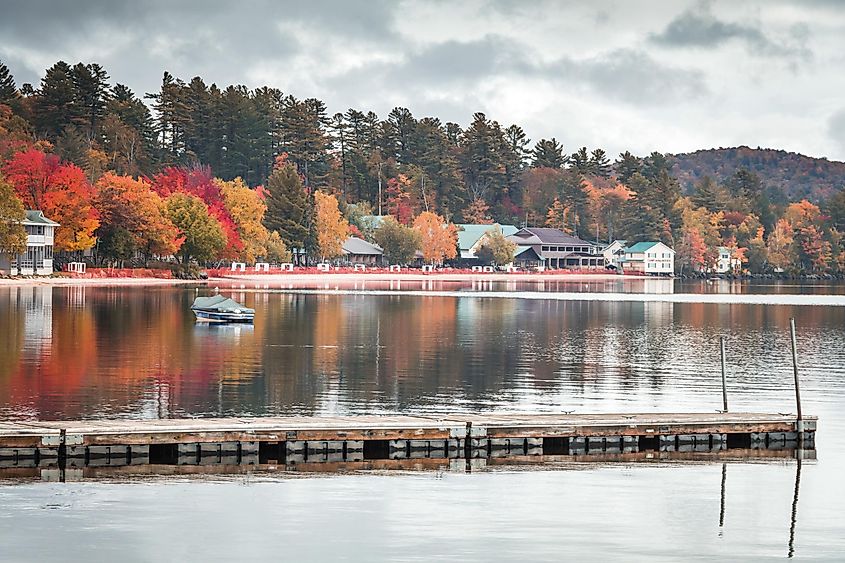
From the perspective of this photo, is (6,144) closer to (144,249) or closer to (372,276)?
(144,249)

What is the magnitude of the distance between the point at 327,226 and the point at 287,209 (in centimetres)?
818

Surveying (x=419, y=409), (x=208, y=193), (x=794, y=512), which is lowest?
(x=794, y=512)

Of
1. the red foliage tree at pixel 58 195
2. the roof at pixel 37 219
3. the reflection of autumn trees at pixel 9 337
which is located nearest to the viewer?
the reflection of autumn trees at pixel 9 337

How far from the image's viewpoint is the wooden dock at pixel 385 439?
25.1 m

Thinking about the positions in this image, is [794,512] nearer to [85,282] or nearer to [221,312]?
[221,312]

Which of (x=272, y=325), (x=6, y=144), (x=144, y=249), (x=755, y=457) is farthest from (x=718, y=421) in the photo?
(x=6, y=144)

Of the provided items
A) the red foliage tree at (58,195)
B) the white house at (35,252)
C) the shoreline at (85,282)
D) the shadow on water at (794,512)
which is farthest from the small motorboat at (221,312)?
the red foliage tree at (58,195)

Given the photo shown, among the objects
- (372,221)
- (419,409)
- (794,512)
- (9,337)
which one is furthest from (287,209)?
(794,512)

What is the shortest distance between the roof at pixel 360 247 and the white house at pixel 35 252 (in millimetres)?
64740

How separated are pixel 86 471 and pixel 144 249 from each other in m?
109

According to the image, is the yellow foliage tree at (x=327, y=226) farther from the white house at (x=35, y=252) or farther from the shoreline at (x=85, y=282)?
the white house at (x=35, y=252)

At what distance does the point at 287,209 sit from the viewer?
16638 centimetres

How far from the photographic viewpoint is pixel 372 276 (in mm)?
174750

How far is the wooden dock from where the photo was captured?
25.1 m
